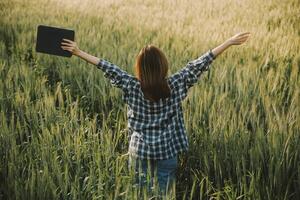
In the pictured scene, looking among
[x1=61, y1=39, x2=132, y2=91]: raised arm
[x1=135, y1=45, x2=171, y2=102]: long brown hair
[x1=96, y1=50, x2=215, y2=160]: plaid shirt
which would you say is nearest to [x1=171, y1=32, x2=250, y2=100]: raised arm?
[x1=96, y1=50, x2=215, y2=160]: plaid shirt

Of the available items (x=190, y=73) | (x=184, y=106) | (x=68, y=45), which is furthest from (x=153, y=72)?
(x=184, y=106)

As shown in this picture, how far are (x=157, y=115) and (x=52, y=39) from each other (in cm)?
55

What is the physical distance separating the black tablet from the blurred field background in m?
0.38

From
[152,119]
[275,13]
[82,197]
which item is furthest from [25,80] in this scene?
[275,13]

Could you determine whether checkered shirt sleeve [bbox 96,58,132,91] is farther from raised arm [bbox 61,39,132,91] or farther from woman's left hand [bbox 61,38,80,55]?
woman's left hand [bbox 61,38,80,55]

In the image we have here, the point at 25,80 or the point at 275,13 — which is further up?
the point at 275,13

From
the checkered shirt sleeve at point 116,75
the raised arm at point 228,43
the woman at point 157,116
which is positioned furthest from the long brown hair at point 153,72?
the raised arm at point 228,43

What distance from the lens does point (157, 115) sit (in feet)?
6.25

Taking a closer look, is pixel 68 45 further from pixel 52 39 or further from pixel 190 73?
pixel 190 73

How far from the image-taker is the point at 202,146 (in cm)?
212

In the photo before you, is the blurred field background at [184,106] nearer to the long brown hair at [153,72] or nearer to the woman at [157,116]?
the woman at [157,116]

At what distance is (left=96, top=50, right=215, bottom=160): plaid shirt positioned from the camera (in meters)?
1.89

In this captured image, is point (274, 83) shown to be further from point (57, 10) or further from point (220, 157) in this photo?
point (57, 10)

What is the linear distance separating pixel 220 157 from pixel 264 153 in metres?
0.19
